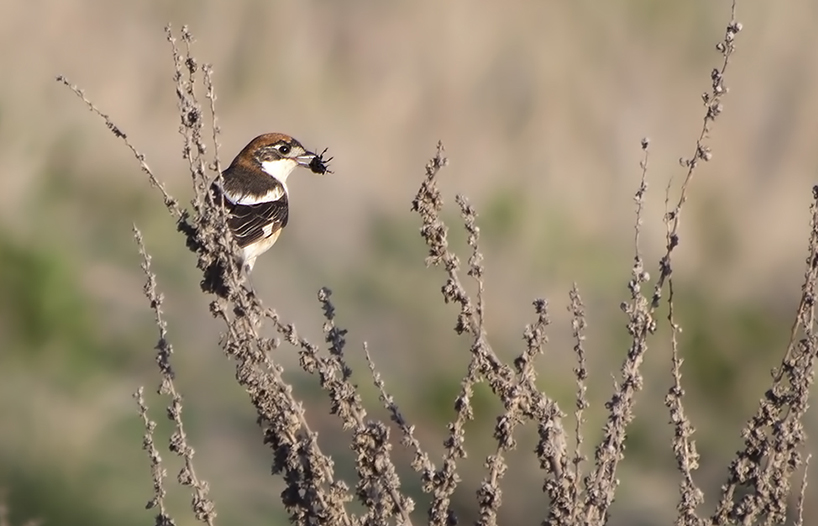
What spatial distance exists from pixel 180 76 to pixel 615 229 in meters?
5.41

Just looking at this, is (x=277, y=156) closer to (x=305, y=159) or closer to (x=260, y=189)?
(x=305, y=159)

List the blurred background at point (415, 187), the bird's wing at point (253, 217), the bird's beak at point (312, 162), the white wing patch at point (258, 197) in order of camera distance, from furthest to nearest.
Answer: the blurred background at point (415, 187)
the bird's beak at point (312, 162)
the white wing patch at point (258, 197)
the bird's wing at point (253, 217)

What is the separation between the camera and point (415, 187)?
8.09 meters

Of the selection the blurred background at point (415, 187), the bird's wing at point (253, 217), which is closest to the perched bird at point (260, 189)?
the bird's wing at point (253, 217)

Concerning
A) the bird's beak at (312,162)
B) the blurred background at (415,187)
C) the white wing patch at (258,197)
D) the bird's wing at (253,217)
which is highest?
the blurred background at (415,187)

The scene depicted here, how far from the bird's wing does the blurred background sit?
2126mm

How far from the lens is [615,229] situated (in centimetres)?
809

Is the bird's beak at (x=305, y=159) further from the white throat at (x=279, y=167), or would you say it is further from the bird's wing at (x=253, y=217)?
the bird's wing at (x=253, y=217)

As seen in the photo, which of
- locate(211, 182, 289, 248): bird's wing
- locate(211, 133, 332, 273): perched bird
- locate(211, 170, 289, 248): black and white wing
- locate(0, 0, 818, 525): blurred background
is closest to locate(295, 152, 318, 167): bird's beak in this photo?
locate(211, 133, 332, 273): perched bird

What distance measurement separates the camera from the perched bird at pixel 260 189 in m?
4.87

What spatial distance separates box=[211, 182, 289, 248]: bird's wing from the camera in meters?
4.80

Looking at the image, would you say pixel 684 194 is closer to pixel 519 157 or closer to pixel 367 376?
pixel 367 376

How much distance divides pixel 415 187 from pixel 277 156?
2553 mm

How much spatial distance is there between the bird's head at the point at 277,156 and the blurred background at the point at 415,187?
1637 millimetres
